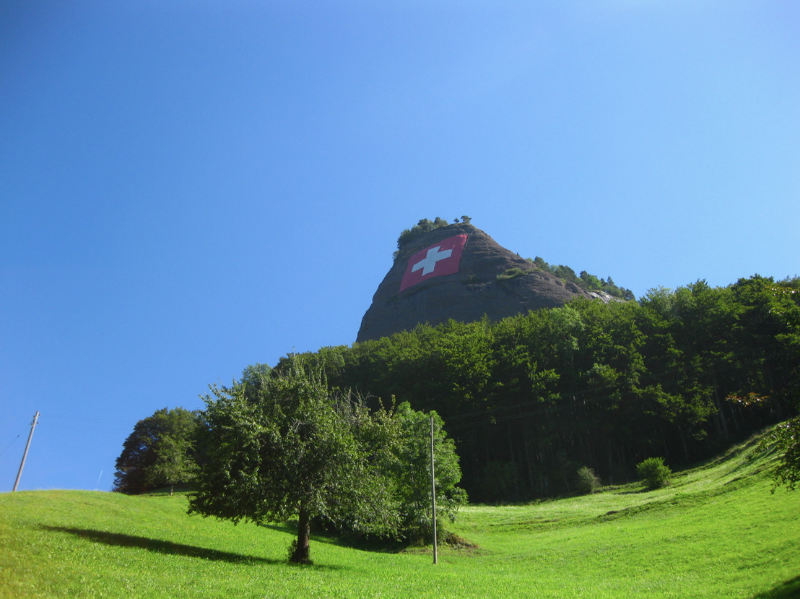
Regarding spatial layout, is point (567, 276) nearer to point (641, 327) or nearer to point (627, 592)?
point (641, 327)

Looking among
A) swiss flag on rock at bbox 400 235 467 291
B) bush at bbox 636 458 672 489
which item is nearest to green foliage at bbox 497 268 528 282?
swiss flag on rock at bbox 400 235 467 291

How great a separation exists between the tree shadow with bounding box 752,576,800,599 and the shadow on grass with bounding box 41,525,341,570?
1724cm

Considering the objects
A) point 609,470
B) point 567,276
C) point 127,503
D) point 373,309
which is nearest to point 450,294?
point 373,309

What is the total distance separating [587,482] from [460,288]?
5946 centimetres

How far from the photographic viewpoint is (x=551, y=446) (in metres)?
61.6

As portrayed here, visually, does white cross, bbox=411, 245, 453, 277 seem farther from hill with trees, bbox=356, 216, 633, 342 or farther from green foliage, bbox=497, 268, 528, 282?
green foliage, bbox=497, 268, 528, 282

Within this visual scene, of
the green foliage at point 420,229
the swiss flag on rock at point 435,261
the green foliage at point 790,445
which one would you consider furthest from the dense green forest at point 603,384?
the green foliage at point 420,229

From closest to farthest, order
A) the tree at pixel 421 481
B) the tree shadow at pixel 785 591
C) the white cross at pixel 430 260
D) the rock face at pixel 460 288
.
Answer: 1. the tree shadow at pixel 785 591
2. the tree at pixel 421 481
3. the rock face at pixel 460 288
4. the white cross at pixel 430 260

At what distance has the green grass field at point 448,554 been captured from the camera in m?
14.4

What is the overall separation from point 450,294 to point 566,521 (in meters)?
69.7

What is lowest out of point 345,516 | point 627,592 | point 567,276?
point 627,592

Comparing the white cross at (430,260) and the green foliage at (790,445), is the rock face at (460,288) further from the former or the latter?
the green foliage at (790,445)

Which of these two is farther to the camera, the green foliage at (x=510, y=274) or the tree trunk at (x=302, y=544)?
the green foliage at (x=510, y=274)

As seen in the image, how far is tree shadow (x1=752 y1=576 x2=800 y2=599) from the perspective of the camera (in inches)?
597
